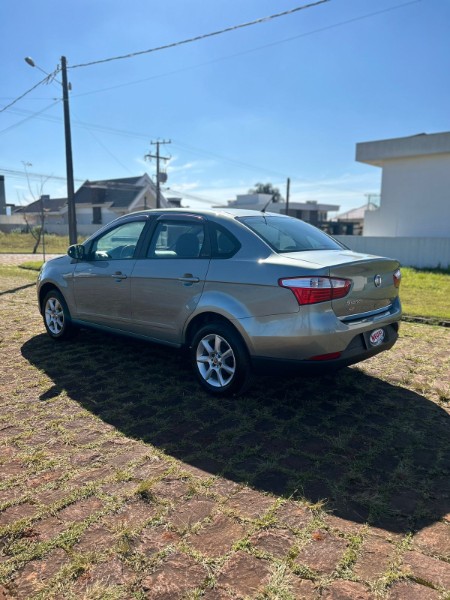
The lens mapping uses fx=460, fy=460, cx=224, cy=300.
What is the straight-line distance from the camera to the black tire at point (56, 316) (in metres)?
5.92

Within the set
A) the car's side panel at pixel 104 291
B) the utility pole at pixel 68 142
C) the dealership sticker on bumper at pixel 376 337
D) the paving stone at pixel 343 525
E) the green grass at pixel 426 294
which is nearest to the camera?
the paving stone at pixel 343 525

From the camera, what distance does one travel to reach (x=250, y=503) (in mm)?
2684

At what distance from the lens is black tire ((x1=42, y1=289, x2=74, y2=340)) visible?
5922 millimetres

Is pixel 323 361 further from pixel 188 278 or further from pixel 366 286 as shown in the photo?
pixel 188 278

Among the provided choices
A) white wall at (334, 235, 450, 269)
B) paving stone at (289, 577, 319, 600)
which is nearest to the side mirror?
paving stone at (289, 577, 319, 600)

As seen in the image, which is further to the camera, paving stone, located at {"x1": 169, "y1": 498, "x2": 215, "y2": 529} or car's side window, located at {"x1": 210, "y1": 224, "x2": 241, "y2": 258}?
car's side window, located at {"x1": 210, "y1": 224, "x2": 241, "y2": 258}

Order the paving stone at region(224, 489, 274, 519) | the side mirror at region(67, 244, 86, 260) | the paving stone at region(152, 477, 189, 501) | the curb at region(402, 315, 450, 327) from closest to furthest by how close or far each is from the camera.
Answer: the paving stone at region(224, 489, 274, 519) → the paving stone at region(152, 477, 189, 501) → the side mirror at region(67, 244, 86, 260) → the curb at region(402, 315, 450, 327)

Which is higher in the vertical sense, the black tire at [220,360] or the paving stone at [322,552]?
the black tire at [220,360]

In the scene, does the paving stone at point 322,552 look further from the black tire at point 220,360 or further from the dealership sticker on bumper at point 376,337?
the dealership sticker on bumper at point 376,337

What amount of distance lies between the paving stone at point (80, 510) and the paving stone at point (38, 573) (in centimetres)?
25

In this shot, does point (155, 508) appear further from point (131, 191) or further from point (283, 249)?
point (131, 191)

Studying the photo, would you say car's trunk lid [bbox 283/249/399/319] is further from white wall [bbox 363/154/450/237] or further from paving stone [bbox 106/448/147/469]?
white wall [bbox 363/154/450/237]

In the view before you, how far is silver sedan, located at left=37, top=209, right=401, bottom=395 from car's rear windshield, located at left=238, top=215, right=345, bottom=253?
0.02m

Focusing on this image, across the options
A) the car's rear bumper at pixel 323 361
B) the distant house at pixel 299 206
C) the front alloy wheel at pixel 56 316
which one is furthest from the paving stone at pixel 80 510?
the distant house at pixel 299 206
